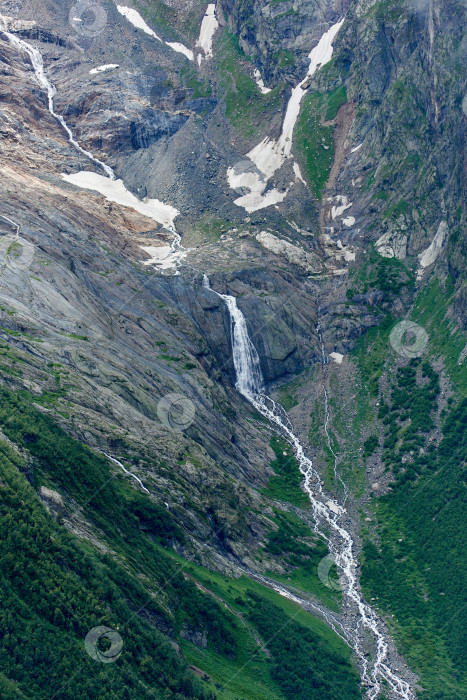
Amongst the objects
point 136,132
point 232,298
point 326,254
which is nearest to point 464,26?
point 326,254

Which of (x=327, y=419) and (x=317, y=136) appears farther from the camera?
(x=317, y=136)

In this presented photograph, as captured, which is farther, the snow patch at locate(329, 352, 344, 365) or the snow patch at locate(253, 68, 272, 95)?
the snow patch at locate(253, 68, 272, 95)

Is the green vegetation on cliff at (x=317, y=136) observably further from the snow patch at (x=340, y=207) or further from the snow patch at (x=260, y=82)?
the snow patch at (x=260, y=82)
